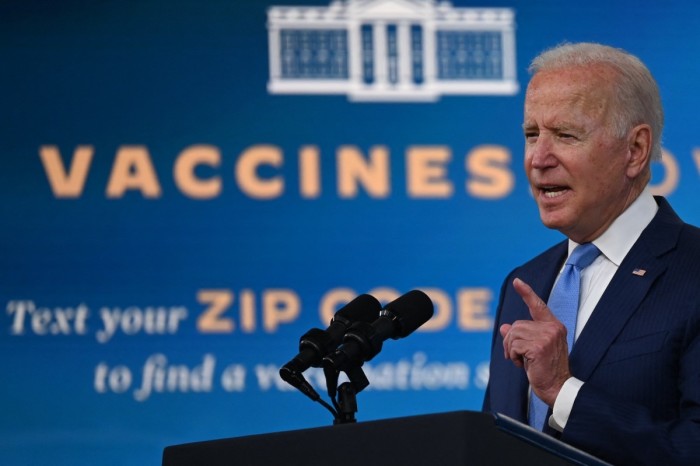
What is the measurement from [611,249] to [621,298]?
146 millimetres

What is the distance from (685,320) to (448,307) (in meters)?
1.92

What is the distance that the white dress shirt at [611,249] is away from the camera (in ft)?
7.46

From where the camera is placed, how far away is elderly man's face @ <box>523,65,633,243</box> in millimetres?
2258

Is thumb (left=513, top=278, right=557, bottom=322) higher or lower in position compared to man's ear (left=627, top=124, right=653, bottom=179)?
lower

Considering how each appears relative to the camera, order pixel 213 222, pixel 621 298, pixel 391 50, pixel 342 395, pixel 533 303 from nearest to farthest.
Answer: pixel 342 395 → pixel 533 303 → pixel 621 298 → pixel 213 222 → pixel 391 50

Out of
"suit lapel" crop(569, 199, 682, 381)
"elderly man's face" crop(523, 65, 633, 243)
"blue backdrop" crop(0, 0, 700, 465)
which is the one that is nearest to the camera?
"suit lapel" crop(569, 199, 682, 381)

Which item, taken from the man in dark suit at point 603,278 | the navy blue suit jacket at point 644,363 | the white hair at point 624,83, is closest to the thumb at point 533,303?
the man in dark suit at point 603,278

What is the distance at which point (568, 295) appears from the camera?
231 cm

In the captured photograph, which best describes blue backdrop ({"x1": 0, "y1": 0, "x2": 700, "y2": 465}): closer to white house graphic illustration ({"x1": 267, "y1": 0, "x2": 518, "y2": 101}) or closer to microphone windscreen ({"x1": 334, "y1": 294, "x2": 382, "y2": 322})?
white house graphic illustration ({"x1": 267, "y1": 0, "x2": 518, "y2": 101})

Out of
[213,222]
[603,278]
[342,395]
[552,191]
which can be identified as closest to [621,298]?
[603,278]

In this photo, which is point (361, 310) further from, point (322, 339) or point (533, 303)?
point (533, 303)

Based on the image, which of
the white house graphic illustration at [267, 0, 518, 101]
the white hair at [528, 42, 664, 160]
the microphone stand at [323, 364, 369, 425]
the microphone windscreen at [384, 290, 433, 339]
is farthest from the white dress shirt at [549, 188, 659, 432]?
the white house graphic illustration at [267, 0, 518, 101]

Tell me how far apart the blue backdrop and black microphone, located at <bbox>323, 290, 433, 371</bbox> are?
1878 millimetres

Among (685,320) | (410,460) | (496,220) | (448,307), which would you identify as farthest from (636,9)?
(410,460)
